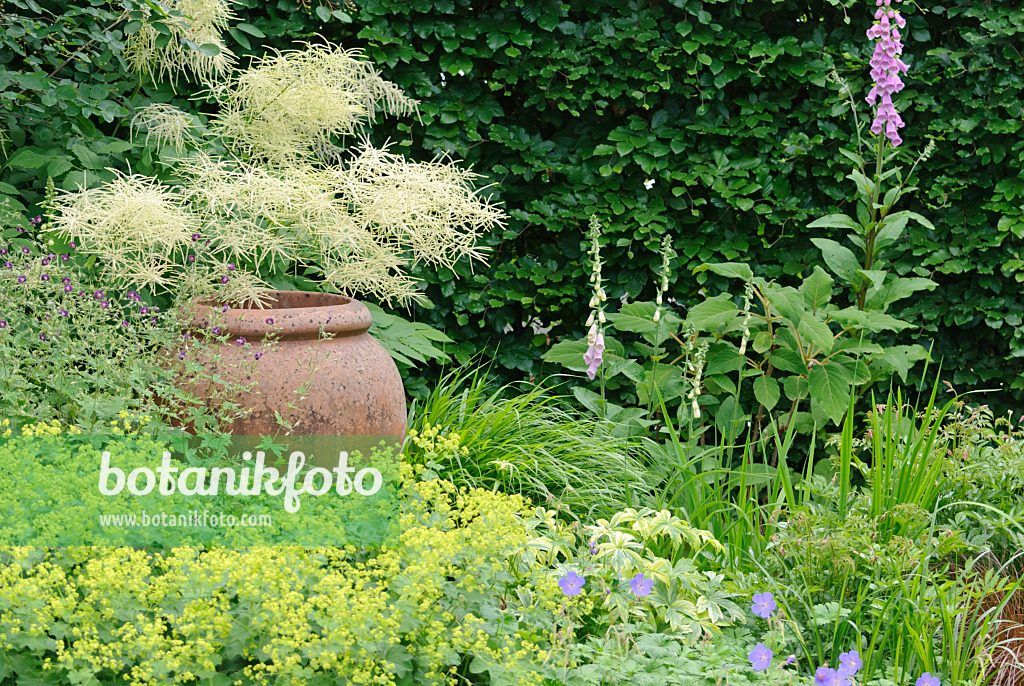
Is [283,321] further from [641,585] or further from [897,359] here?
[897,359]

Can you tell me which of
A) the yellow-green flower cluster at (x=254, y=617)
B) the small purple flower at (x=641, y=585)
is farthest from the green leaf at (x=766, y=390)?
the yellow-green flower cluster at (x=254, y=617)

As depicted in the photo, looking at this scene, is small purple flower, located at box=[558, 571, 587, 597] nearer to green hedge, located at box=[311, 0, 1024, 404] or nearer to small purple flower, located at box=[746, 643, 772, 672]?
small purple flower, located at box=[746, 643, 772, 672]

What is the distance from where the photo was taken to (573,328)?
163 inches

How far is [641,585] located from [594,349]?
4.85ft

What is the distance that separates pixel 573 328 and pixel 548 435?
3.20 feet

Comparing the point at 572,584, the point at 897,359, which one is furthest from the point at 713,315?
the point at 572,584

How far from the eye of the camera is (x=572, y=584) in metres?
1.85

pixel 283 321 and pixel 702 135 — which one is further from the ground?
pixel 702 135

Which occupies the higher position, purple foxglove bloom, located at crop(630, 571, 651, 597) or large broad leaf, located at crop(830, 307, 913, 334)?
large broad leaf, located at crop(830, 307, 913, 334)

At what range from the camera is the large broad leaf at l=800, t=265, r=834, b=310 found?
3.46m

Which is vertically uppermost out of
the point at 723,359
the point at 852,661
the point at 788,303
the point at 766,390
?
Answer: the point at 788,303

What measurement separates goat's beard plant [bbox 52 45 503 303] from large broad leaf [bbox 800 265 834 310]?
1.34 metres

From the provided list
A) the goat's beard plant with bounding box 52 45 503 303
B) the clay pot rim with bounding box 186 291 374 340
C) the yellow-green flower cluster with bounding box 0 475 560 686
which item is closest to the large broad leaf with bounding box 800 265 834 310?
the goat's beard plant with bounding box 52 45 503 303

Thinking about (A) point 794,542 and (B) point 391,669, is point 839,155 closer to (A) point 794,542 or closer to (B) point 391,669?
(A) point 794,542
